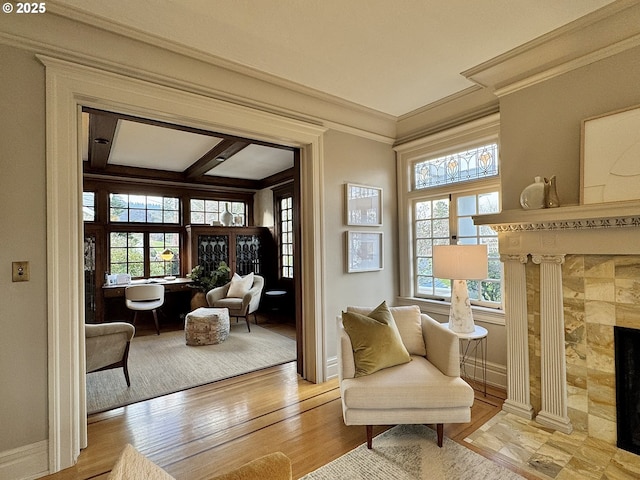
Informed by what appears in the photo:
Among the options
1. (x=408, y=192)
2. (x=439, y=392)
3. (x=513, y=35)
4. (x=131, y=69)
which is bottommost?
(x=439, y=392)

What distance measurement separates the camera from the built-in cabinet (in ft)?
19.4

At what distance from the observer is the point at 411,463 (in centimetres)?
198

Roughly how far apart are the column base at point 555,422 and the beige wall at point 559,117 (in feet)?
5.12

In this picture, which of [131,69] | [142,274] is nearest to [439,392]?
[131,69]

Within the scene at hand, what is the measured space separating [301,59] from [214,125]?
2.92 ft

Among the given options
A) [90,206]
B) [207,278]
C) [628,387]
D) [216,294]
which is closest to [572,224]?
[628,387]

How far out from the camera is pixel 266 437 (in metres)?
2.26

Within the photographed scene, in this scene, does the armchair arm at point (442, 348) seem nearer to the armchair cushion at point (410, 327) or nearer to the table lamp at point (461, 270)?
the armchair cushion at point (410, 327)

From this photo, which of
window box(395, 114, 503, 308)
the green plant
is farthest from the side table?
the green plant

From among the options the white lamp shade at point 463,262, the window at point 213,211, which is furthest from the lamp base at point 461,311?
the window at point 213,211

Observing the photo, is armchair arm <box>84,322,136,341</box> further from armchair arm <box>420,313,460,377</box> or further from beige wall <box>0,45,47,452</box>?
armchair arm <box>420,313,460,377</box>

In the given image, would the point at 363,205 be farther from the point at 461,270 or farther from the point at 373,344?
the point at 373,344

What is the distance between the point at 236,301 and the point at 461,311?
3603 millimetres

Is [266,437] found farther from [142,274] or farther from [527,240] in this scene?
[142,274]
